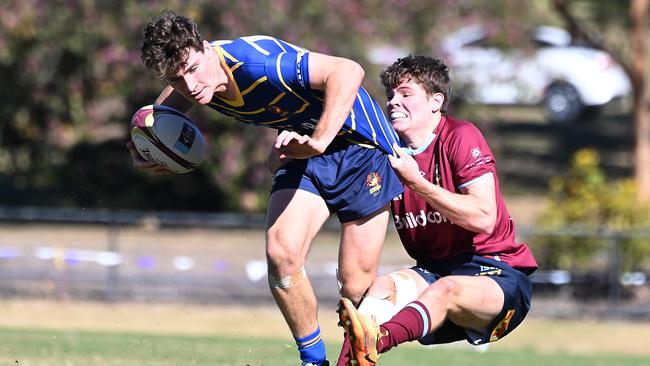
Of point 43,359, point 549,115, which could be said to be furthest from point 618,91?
point 43,359

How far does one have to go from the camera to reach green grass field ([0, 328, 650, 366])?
7.21 meters

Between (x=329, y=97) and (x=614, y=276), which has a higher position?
(x=329, y=97)

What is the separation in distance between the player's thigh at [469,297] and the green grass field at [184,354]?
147 centimetres

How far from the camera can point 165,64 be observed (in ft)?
17.0

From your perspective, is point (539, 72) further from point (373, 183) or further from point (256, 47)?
point (256, 47)

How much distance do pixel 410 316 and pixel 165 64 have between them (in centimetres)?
161

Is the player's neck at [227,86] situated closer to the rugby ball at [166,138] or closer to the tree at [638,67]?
the rugby ball at [166,138]

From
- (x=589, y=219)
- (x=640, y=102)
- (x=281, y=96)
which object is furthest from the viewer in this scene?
(x=640, y=102)

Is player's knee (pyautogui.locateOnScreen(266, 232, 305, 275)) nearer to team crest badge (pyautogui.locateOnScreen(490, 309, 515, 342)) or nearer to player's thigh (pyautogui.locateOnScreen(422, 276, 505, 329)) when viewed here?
player's thigh (pyautogui.locateOnScreen(422, 276, 505, 329))

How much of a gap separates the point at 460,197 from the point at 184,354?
320cm

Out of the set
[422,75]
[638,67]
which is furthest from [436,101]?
[638,67]

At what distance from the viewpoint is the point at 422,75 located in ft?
18.3

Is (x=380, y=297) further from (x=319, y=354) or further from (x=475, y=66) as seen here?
(x=475, y=66)

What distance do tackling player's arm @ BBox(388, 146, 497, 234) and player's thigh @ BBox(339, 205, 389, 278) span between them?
620mm
